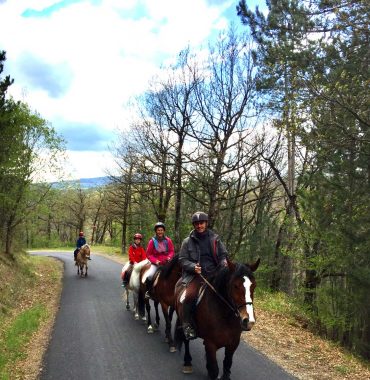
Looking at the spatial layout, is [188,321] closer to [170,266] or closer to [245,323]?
[245,323]

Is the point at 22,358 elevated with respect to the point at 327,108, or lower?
lower

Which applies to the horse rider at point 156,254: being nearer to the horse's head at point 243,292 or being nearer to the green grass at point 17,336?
the green grass at point 17,336

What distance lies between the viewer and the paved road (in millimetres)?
6441

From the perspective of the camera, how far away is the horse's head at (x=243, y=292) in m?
4.77

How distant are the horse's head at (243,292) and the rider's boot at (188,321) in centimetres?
97

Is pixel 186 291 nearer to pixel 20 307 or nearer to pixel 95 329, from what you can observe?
pixel 95 329

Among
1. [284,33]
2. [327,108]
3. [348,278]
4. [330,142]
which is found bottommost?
[348,278]

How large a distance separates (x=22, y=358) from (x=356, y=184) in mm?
9555

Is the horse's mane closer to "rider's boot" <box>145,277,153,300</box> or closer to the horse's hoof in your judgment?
"rider's boot" <box>145,277,153,300</box>

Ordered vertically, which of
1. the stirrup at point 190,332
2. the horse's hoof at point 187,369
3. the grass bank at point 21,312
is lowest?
the grass bank at point 21,312

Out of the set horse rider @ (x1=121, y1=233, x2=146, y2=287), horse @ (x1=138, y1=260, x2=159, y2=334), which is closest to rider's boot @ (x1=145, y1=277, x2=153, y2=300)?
horse @ (x1=138, y1=260, x2=159, y2=334)

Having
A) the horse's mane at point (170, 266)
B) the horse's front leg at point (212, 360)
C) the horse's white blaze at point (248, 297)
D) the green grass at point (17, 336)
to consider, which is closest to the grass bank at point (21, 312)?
the green grass at point (17, 336)

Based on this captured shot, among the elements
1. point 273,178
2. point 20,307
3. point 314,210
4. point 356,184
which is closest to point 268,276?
point 273,178

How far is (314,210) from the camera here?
12.6 m
